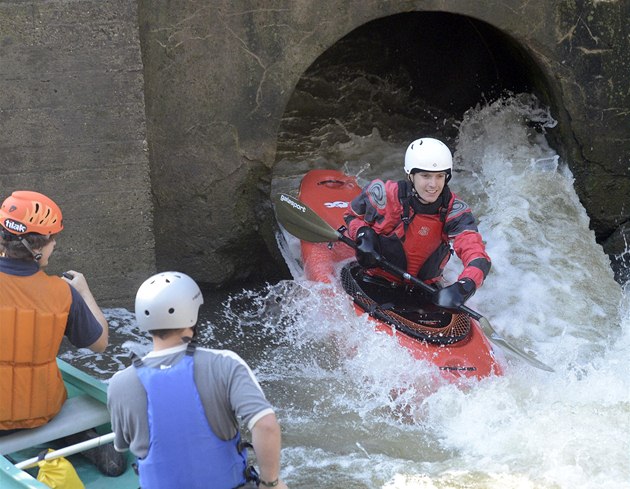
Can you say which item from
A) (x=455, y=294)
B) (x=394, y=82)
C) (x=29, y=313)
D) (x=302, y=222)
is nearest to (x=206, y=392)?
(x=29, y=313)

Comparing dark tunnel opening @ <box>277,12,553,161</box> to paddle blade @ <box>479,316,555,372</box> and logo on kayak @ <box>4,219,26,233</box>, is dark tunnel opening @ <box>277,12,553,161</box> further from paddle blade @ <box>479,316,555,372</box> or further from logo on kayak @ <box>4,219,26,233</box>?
logo on kayak @ <box>4,219,26,233</box>

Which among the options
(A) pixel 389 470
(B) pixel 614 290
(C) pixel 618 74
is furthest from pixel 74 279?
(C) pixel 618 74

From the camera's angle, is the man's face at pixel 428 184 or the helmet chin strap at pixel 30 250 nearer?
the helmet chin strap at pixel 30 250

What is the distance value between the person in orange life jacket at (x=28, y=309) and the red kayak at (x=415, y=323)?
2052 mm

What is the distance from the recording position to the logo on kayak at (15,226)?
3.66 metres

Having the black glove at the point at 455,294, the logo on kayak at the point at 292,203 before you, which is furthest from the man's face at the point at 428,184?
the logo on kayak at the point at 292,203

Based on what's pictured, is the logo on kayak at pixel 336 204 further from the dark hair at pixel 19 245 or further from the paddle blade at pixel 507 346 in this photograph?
the dark hair at pixel 19 245

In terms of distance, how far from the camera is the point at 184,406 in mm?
2836

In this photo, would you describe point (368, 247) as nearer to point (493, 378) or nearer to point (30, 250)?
point (493, 378)

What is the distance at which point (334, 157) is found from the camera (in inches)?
337

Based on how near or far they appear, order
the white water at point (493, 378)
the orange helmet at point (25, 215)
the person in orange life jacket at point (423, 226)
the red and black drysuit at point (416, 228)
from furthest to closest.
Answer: the red and black drysuit at point (416, 228), the person in orange life jacket at point (423, 226), the white water at point (493, 378), the orange helmet at point (25, 215)

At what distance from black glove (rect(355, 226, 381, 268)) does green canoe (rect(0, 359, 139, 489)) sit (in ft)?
6.44

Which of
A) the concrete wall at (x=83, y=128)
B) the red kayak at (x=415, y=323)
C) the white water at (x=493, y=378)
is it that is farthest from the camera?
the concrete wall at (x=83, y=128)

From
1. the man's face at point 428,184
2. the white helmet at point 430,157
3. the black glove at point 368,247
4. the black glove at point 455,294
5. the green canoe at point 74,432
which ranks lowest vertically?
the green canoe at point 74,432
